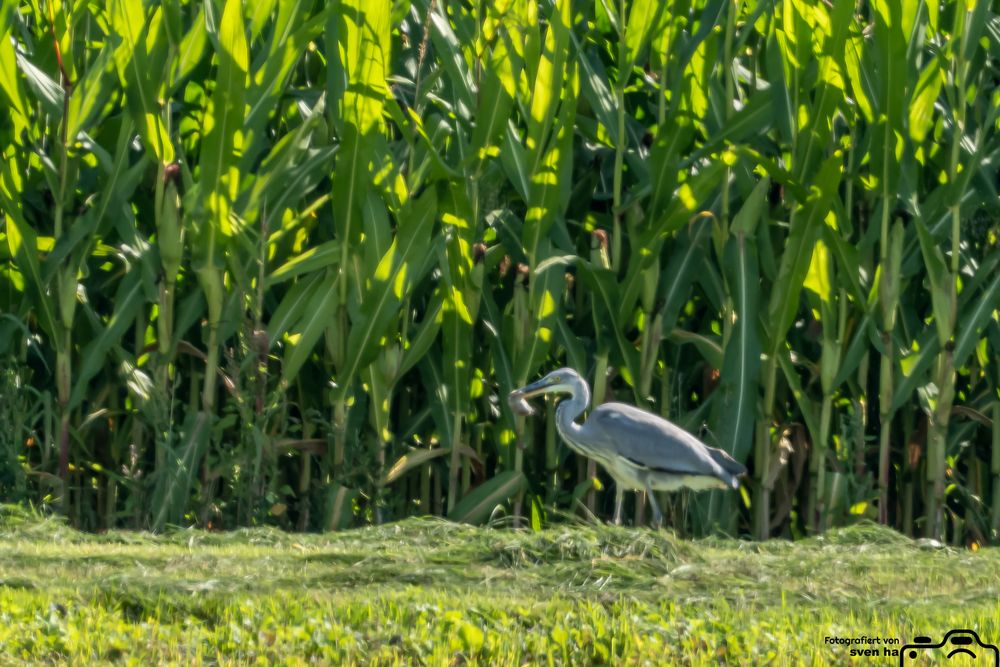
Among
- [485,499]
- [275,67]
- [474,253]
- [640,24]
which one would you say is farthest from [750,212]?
[275,67]

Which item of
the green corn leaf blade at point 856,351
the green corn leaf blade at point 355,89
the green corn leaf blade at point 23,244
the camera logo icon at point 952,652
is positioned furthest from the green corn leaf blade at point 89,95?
the camera logo icon at point 952,652

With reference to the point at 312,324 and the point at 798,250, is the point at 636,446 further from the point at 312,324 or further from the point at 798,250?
the point at 312,324

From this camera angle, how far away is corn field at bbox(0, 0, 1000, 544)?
30.2 ft

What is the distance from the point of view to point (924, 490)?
33.2ft

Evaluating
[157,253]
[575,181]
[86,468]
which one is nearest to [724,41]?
[575,181]

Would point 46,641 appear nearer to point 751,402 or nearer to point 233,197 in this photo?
point 233,197

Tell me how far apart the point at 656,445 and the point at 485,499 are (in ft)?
4.23

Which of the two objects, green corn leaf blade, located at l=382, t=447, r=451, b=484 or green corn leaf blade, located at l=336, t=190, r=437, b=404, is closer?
green corn leaf blade, located at l=336, t=190, r=437, b=404

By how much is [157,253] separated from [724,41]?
3.63 meters

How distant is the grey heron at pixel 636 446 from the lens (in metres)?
8.67

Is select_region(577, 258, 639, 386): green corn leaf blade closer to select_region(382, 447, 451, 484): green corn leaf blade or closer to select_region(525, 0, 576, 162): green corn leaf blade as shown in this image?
select_region(525, 0, 576, 162): green corn leaf blade

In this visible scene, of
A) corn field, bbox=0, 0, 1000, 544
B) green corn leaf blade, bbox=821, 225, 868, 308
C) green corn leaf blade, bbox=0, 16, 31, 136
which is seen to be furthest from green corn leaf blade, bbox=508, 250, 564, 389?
green corn leaf blade, bbox=0, 16, 31, 136

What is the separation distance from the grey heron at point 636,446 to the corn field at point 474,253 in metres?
0.40

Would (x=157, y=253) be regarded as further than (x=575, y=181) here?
No
